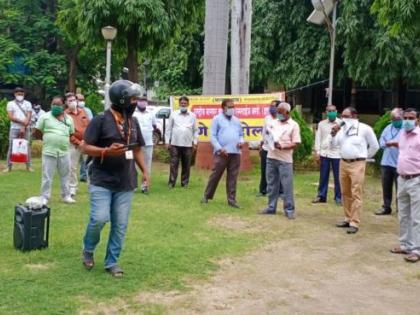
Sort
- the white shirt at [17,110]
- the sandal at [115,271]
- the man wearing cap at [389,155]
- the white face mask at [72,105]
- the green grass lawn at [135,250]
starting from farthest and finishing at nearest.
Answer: the white shirt at [17,110] < the white face mask at [72,105] < the man wearing cap at [389,155] < the sandal at [115,271] < the green grass lawn at [135,250]

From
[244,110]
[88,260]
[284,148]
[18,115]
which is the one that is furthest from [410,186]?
[18,115]

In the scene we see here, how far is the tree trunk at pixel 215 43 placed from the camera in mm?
14117

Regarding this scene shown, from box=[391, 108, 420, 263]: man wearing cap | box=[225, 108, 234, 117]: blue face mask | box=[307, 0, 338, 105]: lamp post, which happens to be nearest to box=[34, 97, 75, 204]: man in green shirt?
box=[225, 108, 234, 117]: blue face mask

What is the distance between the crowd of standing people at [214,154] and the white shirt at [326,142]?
2 centimetres

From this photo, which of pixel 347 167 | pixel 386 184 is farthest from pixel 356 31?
pixel 347 167

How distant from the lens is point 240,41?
14852mm

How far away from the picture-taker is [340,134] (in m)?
8.81

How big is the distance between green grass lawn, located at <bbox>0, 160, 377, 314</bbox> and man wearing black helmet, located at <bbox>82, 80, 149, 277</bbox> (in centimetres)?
42

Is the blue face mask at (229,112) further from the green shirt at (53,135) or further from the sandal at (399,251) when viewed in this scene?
the sandal at (399,251)

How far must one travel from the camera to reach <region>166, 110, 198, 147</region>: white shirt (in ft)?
37.7

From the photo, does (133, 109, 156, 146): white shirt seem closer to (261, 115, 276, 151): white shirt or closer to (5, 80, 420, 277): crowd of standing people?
(5, 80, 420, 277): crowd of standing people

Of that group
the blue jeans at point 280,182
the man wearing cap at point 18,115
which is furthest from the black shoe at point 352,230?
the man wearing cap at point 18,115

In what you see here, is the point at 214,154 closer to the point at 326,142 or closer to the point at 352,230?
the point at 326,142

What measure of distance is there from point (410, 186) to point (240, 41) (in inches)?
339
